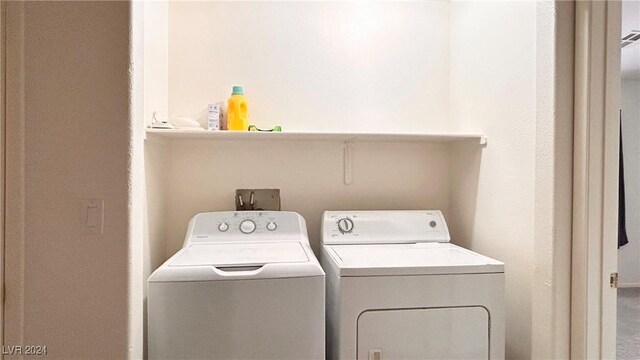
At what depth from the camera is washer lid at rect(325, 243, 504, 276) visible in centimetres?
137

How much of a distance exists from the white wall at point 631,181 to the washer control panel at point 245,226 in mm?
3898

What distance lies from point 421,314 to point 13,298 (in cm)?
141

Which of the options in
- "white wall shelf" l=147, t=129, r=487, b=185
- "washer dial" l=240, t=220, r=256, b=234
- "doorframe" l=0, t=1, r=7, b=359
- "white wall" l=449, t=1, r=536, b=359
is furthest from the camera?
"washer dial" l=240, t=220, r=256, b=234

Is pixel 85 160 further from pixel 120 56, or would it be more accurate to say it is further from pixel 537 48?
pixel 537 48

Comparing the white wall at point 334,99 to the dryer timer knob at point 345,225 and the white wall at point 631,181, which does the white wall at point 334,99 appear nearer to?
the dryer timer knob at point 345,225

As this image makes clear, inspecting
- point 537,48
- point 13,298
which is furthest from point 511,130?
point 13,298

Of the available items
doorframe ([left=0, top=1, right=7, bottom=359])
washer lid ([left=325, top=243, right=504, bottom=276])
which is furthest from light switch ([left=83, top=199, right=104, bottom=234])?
washer lid ([left=325, top=243, right=504, bottom=276])

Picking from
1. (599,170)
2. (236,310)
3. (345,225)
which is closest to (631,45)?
(599,170)

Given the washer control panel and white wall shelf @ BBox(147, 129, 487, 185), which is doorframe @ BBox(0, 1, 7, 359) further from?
the washer control panel

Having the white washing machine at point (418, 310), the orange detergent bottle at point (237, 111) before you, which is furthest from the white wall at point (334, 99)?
the white washing machine at point (418, 310)

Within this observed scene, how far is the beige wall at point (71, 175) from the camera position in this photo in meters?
1.13

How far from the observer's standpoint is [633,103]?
12.8 ft

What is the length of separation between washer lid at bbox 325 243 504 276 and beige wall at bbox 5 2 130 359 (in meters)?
0.84

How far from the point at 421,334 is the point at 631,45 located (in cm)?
336
